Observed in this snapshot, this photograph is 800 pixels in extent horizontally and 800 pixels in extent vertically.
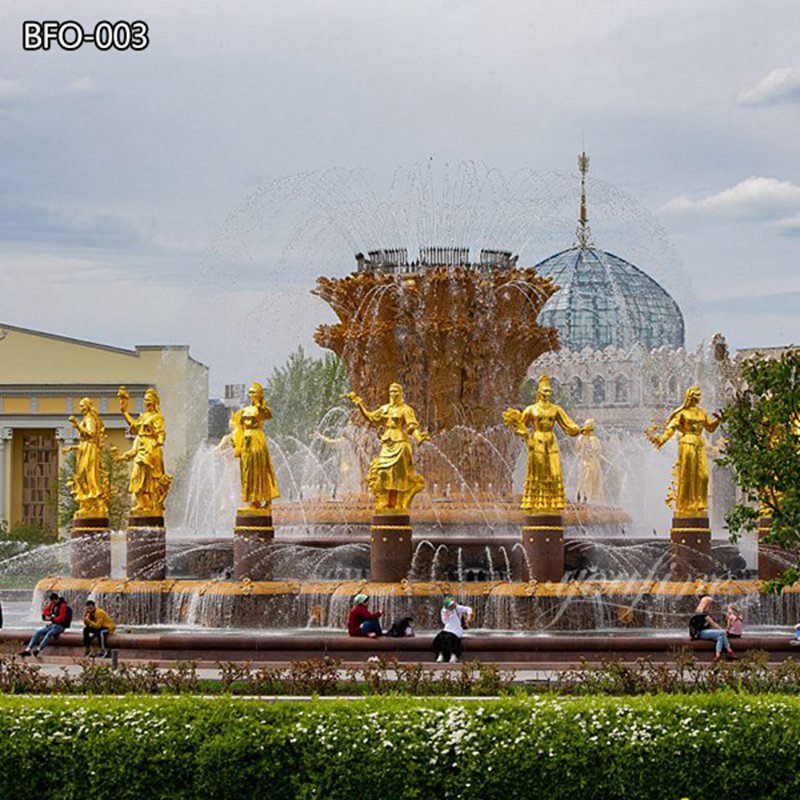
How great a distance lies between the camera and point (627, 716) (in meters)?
10.6

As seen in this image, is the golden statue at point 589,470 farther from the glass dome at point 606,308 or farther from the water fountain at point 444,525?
the glass dome at point 606,308

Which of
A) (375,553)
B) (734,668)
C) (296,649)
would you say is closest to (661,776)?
(734,668)

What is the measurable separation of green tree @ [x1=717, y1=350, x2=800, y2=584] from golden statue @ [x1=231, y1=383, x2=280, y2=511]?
815 cm

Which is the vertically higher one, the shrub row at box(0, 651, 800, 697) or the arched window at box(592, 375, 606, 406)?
the arched window at box(592, 375, 606, 406)

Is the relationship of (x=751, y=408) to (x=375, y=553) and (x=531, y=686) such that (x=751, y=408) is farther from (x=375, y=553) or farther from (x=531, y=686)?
(x=375, y=553)

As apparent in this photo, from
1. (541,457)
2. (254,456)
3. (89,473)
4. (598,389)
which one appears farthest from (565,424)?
(598,389)

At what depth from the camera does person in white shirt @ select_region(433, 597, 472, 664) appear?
56.6 feet

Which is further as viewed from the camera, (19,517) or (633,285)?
(633,285)

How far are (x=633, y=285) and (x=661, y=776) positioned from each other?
274ft

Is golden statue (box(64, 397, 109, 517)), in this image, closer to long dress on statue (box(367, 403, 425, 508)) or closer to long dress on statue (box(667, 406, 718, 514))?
long dress on statue (box(367, 403, 425, 508))

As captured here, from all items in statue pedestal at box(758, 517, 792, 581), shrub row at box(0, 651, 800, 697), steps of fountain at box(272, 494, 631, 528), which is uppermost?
steps of fountain at box(272, 494, 631, 528)

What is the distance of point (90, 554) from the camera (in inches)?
932

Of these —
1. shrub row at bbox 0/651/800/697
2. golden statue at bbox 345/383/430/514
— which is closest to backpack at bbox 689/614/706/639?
shrub row at bbox 0/651/800/697

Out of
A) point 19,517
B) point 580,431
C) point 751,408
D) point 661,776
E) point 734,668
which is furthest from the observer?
point 19,517
